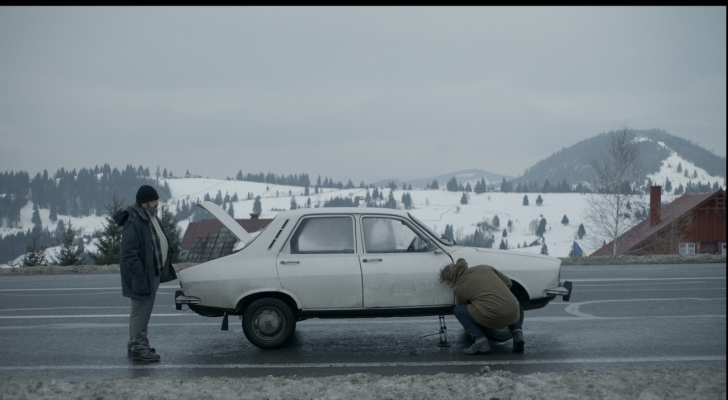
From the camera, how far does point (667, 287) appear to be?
12961 mm

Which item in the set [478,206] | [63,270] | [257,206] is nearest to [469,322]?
[63,270]

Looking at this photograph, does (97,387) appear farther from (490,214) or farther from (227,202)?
(227,202)

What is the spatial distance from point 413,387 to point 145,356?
331 cm

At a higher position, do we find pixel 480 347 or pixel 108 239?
pixel 108 239

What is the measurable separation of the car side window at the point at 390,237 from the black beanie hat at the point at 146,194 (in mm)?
2573

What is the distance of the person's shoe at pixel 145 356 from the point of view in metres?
6.95

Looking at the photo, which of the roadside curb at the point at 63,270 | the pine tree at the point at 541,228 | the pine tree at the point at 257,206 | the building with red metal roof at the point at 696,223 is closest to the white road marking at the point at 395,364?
the roadside curb at the point at 63,270

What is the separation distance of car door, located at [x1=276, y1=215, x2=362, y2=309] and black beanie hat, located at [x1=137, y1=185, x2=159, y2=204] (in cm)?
166

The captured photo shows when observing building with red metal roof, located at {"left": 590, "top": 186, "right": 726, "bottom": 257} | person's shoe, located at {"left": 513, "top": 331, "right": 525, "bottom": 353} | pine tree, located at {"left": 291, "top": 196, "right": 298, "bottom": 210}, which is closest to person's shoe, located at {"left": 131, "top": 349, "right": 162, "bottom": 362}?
person's shoe, located at {"left": 513, "top": 331, "right": 525, "bottom": 353}

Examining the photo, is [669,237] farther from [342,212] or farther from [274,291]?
[274,291]

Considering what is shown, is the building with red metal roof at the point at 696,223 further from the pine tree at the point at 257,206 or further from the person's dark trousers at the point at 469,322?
the pine tree at the point at 257,206

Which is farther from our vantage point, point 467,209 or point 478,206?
point 478,206

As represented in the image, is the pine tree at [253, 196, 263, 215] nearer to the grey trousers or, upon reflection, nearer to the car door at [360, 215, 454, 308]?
the grey trousers

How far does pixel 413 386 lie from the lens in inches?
215
